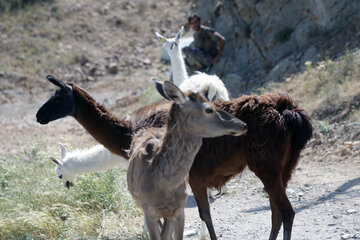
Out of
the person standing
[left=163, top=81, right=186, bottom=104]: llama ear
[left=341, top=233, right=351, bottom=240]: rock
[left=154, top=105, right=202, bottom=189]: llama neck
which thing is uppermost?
[left=163, top=81, right=186, bottom=104]: llama ear

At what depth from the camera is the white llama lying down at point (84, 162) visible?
347 inches

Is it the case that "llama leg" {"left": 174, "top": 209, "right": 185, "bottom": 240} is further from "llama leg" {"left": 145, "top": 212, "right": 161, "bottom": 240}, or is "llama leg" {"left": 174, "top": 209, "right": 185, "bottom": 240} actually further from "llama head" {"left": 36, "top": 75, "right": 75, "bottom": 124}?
"llama head" {"left": 36, "top": 75, "right": 75, "bottom": 124}

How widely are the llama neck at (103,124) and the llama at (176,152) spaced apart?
5.72 feet

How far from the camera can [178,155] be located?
554cm

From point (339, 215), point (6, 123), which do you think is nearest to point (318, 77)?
point (339, 215)

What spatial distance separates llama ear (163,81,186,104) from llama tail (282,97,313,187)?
5.50ft

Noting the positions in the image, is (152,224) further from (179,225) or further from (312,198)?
(312,198)

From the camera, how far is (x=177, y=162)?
5.54m

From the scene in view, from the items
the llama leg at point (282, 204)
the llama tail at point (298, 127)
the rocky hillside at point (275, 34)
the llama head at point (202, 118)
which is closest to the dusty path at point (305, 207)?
the llama leg at point (282, 204)

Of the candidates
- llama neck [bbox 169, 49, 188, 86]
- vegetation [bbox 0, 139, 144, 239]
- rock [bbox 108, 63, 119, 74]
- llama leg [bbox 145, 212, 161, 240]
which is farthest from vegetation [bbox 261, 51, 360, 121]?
rock [bbox 108, 63, 119, 74]

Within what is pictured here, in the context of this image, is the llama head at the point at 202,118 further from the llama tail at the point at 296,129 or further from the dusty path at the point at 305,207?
the dusty path at the point at 305,207

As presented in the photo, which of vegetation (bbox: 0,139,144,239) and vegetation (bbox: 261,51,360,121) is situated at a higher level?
vegetation (bbox: 261,51,360,121)

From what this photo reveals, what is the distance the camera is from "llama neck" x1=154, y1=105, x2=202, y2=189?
554 cm

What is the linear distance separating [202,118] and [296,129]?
5.26ft
